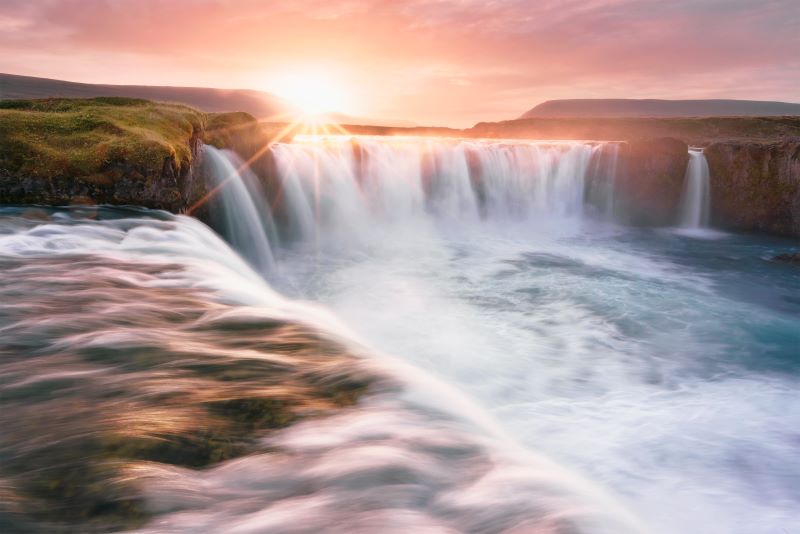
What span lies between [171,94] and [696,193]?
319 ft

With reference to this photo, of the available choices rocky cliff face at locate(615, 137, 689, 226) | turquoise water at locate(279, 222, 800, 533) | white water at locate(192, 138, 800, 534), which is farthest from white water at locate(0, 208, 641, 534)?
rocky cliff face at locate(615, 137, 689, 226)

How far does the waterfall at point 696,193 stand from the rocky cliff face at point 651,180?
0.85 ft

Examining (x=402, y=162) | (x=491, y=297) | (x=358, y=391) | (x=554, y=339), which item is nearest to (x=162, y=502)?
(x=358, y=391)

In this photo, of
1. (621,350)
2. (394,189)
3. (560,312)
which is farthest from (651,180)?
(621,350)

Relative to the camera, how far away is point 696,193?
2033 cm

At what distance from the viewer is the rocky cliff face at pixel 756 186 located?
18219 mm

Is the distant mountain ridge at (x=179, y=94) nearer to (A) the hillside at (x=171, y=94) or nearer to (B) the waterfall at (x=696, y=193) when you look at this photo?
(A) the hillside at (x=171, y=94)

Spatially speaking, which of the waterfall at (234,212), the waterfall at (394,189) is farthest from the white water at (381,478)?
the waterfall at (394,189)

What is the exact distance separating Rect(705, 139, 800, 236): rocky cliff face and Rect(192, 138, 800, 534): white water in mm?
824

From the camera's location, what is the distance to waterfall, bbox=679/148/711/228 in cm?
2016

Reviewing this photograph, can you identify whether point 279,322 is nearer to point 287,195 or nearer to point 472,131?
point 287,195

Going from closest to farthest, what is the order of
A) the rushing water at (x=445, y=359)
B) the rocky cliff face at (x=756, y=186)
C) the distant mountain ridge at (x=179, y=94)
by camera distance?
the rushing water at (x=445, y=359), the rocky cliff face at (x=756, y=186), the distant mountain ridge at (x=179, y=94)

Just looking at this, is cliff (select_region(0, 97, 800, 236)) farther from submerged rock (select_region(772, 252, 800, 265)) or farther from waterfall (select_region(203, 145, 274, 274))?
submerged rock (select_region(772, 252, 800, 265))

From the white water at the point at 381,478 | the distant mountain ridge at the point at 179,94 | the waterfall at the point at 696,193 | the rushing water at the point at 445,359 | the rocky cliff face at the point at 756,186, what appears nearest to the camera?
the white water at the point at 381,478
